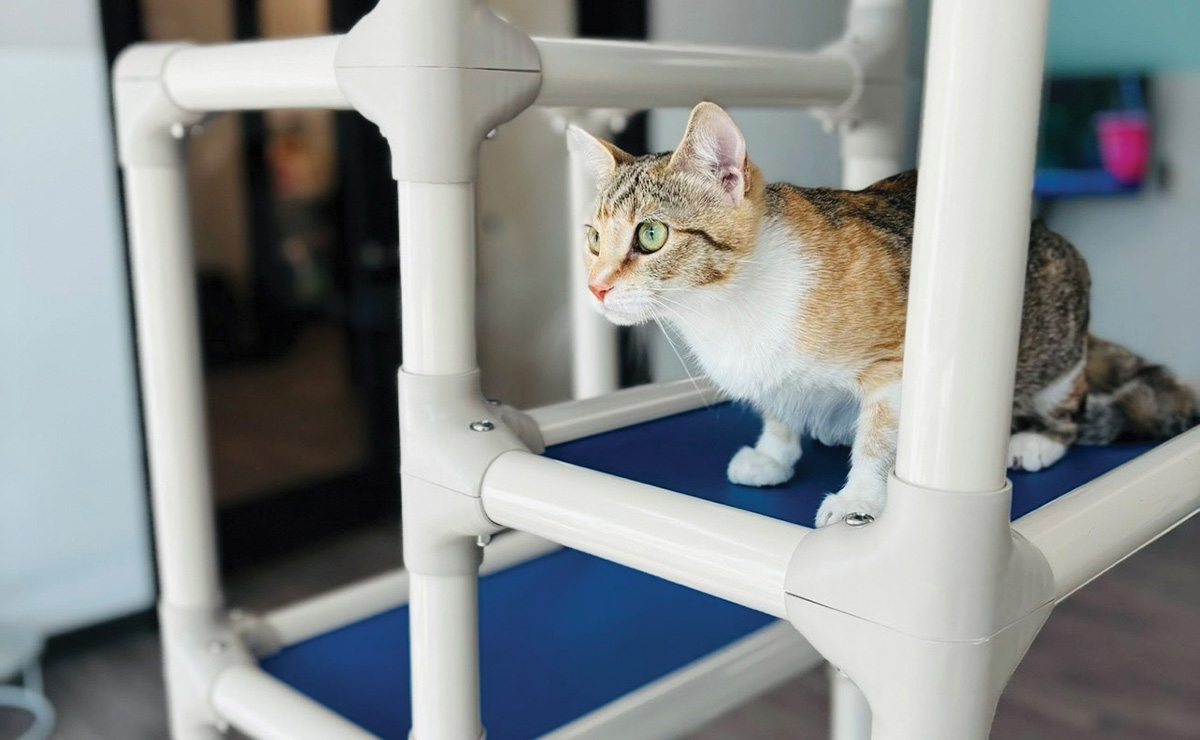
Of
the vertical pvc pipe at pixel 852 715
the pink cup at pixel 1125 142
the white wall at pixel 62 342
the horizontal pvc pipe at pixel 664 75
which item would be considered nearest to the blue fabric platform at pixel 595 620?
the vertical pvc pipe at pixel 852 715

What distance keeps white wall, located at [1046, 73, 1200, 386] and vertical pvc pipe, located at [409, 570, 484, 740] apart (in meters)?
2.58

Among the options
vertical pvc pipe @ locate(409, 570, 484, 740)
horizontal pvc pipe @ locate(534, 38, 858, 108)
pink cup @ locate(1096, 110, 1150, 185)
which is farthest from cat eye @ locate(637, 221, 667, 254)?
pink cup @ locate(1096, 110, 1150, 185)

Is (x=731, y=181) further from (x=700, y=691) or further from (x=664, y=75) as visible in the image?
(x=700, y=691)

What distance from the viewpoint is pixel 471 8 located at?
22.1 inches

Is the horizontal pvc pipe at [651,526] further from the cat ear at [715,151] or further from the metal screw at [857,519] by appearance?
the cat ear at [715,151]

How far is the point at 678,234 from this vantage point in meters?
0.56

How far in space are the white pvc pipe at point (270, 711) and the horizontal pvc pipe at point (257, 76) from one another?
1.45 feet

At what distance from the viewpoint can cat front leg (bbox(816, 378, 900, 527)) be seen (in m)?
0.55

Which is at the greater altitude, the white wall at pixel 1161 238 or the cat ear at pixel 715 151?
the cat ear at pixel 715 151

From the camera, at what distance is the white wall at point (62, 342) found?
72.0 inches

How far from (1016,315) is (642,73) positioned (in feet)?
1.13

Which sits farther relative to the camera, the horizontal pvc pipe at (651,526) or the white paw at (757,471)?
the white paw at (757,471)

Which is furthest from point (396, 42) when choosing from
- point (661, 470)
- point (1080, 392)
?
point (1080, 392)

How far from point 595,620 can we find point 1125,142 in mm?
2533
